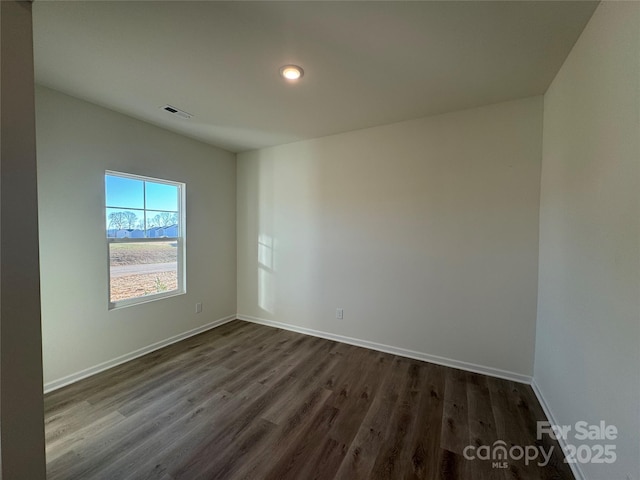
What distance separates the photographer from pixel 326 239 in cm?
336

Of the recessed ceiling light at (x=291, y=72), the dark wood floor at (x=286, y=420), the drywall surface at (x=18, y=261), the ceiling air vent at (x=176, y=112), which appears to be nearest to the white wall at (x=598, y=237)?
the dark wood floor at (x=286, y=420)

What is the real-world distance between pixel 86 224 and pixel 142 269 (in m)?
0.76

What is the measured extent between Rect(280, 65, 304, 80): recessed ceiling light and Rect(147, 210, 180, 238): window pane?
2263 mm

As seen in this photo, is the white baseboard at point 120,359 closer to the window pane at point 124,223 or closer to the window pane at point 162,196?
the window pane at point 124,223

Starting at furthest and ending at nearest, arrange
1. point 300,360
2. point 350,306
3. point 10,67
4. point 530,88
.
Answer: point 350,306
point 300,360
point 530,88
point 10,67

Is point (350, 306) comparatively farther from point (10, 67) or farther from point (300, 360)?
point (10, 67)

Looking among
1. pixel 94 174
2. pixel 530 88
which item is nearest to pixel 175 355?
pixel 94 174

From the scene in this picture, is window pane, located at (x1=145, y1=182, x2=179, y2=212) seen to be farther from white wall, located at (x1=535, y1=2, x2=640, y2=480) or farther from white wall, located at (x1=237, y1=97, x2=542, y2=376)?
white wall, located at (x1=535, y1=2, x2=640, y2=480)

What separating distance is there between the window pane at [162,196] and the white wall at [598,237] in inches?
153

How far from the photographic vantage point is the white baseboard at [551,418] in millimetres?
1441

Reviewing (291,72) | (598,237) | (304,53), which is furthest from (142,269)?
(598,237)

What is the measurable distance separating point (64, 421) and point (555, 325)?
372cm

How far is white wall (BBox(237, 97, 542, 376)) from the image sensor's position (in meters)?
2.38

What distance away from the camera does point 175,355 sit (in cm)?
290
